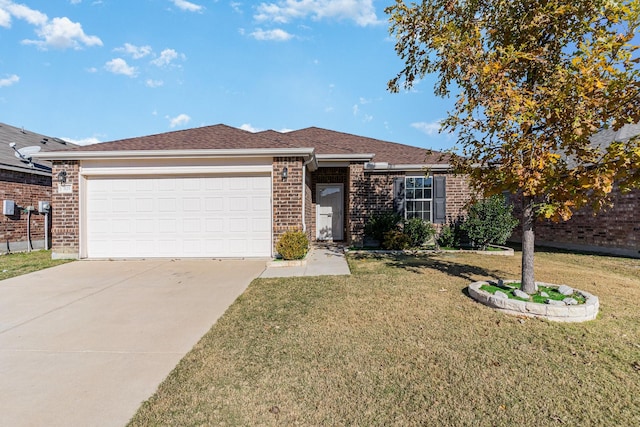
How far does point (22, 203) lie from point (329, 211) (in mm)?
10148

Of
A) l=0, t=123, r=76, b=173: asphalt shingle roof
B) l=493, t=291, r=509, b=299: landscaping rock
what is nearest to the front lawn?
l=493, t=291, r=509, b=299: landscaping rock

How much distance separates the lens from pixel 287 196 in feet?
27.7

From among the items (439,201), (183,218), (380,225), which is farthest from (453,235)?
(183,218)

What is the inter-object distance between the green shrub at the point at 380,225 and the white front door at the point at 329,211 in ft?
5.87

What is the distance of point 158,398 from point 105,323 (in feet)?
7.39

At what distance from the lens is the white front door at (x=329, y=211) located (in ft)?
39.3

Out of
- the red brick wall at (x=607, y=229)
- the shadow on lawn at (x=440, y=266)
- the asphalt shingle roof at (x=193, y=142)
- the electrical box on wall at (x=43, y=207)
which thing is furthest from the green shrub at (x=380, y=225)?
the electrical box on wall at (x=43, y=207)

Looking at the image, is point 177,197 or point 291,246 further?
point 177,197

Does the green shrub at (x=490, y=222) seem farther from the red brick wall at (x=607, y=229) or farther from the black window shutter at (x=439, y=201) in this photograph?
the red brick wall at (x=607, y=229)

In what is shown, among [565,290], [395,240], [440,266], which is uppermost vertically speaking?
[395,240]

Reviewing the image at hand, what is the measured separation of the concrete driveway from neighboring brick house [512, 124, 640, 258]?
861cm

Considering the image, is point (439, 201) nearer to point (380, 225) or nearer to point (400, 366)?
point (380, 225)

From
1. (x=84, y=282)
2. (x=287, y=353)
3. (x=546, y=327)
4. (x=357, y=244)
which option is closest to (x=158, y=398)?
(x=287, y=353)

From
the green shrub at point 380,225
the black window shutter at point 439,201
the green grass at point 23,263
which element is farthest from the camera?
the black window shutter at point 439,201
